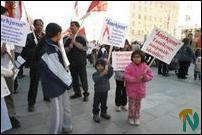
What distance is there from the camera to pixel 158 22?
294ft

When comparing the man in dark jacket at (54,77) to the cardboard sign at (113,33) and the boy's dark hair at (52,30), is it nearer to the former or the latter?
the boy's dark hair at (52,30)

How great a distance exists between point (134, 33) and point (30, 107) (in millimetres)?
77704

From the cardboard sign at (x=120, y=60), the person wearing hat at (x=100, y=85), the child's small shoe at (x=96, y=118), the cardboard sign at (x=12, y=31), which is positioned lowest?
the child's small shoe at (x=96, y=118)

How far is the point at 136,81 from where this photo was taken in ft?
16.4

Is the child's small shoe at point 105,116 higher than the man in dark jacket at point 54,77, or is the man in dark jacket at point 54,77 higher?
the man in dark jacket at point 54,77

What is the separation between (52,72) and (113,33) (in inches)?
89.3

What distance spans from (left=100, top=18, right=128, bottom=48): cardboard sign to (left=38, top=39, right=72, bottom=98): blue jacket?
1930mm

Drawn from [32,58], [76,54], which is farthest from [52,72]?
[76,54]

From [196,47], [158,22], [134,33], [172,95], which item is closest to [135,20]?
[134,33]

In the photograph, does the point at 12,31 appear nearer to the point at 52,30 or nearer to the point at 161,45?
the point at 52,30

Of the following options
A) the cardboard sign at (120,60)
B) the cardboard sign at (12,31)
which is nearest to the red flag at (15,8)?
the cardboard sign at (12,31)

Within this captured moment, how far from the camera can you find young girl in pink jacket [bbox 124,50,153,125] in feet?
16.4

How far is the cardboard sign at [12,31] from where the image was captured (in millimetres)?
4555

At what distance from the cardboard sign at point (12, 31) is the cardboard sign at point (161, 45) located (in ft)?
7.25
